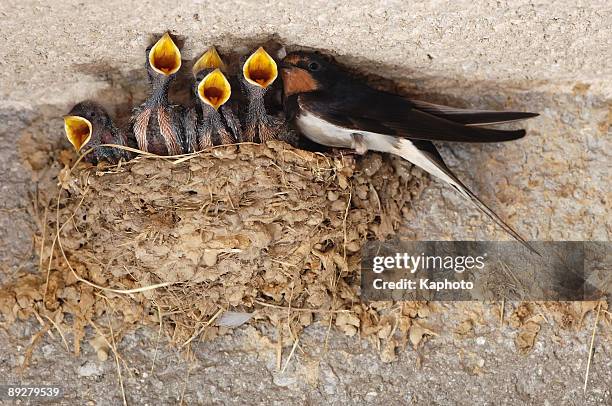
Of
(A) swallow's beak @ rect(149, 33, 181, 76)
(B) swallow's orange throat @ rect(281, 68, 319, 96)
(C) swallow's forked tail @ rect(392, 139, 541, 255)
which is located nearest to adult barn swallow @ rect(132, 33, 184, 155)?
(A) swallow's beak @ rect(149, 33, 181, 76)

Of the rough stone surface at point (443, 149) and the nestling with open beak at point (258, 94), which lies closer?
the rough stone surface at point (443, 149)

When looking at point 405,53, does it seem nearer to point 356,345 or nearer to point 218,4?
point 218,4

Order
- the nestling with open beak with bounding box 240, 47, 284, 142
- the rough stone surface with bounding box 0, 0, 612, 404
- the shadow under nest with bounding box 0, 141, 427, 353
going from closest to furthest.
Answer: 1. the rough stone surface with bounding box 0, 0, 612, 404
2. the shadow under nest with bounding box 0, 141, 427, 353
3. the nestling with open beak with bounding box 240, 47, 284, 142

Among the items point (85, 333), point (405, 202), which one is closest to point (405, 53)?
point (405, 202)

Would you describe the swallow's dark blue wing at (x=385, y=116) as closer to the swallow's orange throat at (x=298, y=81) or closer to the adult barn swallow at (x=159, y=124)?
the swallow's orange throat at (x=298, y=81)

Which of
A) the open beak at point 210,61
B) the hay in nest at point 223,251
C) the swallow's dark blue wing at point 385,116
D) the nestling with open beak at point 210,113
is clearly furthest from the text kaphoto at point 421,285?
the open beak at point 210,61

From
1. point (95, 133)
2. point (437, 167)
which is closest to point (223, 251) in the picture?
point (95, 133)

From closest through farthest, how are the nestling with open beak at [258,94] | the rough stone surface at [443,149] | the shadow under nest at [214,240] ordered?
the rough stone surface at [443,149] < the shadow under nest at [214,240] < the nestling with open beak at [258,94]

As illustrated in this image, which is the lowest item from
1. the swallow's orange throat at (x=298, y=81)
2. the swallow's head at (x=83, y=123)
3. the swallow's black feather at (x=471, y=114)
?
the swallow's head at (x=83, y=123)

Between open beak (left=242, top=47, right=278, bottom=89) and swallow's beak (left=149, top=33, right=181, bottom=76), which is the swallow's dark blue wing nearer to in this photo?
open beak (left=242, top=47, right=278, bottom=89)
